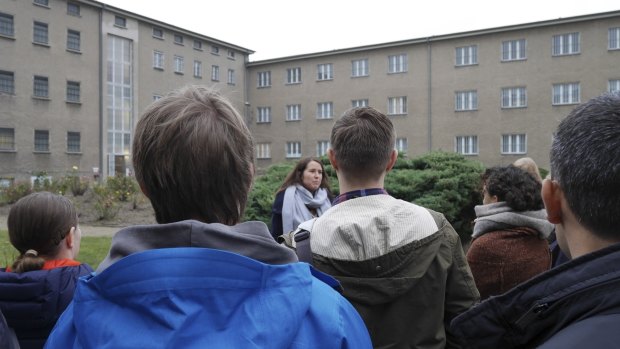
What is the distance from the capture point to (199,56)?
163 ft

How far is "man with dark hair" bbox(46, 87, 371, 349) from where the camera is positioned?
124 centimetres

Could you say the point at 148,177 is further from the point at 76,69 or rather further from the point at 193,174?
the point at 76,69

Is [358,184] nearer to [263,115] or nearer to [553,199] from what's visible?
[553,199]

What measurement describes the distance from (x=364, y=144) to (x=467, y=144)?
41220 millimetres

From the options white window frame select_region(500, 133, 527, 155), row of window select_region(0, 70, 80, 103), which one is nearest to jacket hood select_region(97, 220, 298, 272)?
row of window select_region(0, 70, 80, 103)

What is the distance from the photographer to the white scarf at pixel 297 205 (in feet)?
20.8

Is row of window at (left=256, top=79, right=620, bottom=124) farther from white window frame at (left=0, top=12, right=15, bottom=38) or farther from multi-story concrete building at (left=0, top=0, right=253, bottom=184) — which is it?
white window frame at (left=0, top=12, right=15, bottom=38)

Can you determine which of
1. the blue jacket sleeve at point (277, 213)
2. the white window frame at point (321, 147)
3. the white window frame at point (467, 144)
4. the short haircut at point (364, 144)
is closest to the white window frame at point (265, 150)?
the white window frame at point (321, 147)

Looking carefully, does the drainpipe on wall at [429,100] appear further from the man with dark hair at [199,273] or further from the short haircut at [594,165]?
the man with dark hair at [199,273]

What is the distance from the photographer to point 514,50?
40312 millimetres

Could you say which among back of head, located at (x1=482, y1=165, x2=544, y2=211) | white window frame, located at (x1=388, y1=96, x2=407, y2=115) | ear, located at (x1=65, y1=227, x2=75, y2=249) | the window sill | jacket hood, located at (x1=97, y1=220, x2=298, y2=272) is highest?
the window sill

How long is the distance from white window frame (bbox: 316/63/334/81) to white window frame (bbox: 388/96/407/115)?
259 inches

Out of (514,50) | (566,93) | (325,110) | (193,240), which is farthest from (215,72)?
(193,240)

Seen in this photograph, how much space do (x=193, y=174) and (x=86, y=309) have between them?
466mm
